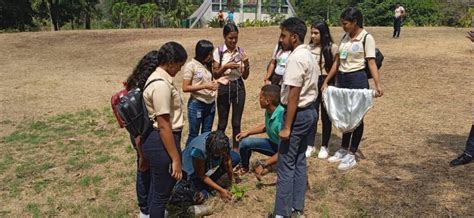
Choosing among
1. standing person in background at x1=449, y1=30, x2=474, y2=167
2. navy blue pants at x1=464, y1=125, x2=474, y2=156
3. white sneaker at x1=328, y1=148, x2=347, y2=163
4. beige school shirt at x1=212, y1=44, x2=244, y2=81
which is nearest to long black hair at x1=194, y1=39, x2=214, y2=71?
beige school shirt at x1=212, y1=44, x2=244, y2=81

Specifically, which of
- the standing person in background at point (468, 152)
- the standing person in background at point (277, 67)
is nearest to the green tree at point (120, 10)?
the standing person in background at point (277, 67)

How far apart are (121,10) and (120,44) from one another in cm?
→ 1422

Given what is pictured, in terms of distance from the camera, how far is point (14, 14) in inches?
1071

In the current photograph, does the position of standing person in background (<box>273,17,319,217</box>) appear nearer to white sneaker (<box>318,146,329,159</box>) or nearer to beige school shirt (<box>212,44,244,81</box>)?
beige school shirt (<box>212,44,244,81</box>)

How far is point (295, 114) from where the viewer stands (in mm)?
3217

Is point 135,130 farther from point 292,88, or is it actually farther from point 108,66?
point 108,66

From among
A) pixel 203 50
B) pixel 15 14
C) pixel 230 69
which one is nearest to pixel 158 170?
pixel 203 50

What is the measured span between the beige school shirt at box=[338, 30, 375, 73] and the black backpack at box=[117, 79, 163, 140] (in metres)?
2.23

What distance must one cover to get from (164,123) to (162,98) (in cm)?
16

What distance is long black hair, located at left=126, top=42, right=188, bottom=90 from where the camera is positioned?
2.87 m

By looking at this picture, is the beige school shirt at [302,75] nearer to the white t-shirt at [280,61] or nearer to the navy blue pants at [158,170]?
the navy blue pants at [158,170]

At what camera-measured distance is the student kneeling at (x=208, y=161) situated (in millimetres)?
3775

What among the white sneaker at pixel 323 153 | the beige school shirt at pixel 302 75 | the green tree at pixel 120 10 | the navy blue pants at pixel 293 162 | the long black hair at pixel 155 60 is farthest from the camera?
the green tree at pixel 120 10

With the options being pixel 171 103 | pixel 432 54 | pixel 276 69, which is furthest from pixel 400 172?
pixel 432 54
